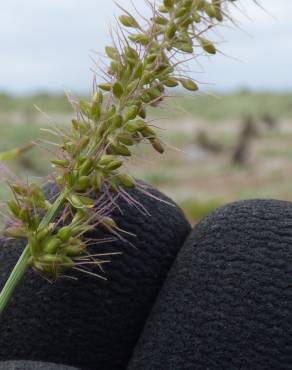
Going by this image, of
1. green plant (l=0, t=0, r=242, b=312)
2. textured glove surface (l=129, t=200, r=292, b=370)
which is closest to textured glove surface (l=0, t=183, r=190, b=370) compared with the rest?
textured glove surface (l=129, t=200, r=292, b=370)

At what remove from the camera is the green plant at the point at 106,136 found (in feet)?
3.45

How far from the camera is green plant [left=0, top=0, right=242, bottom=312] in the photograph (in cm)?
105

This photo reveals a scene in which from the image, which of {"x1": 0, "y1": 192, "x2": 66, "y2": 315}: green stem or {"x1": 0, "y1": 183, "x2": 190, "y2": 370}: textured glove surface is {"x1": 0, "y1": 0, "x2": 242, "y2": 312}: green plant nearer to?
{"x1": 0, "y1": 192, "x2": 66, "y2": 315}: green stem

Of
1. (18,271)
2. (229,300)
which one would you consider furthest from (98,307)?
(18,271)

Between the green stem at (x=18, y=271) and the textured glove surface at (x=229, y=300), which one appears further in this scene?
the textured glove surface at (x=229, y=300)

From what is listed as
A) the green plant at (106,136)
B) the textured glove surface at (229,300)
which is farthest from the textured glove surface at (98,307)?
the green plant at (106,136)

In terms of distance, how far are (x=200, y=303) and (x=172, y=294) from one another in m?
0.07

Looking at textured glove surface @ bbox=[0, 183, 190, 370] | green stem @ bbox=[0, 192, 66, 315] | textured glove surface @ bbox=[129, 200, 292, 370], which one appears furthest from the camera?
textured glove surface @ bbox=[0, 183, 190, 370]

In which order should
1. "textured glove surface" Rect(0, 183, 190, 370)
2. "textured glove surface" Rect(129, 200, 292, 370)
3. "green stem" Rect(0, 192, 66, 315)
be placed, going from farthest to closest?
"textured glove surface" Rect(0, 183, 190, 370), "textured glove surface" Rect(129, 200, 292, 370), "green stem" Rect(0, 192, 66, 315)

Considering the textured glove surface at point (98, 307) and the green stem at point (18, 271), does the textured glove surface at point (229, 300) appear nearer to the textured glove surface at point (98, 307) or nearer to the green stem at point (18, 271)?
the textured glove surface at point (98, 307)

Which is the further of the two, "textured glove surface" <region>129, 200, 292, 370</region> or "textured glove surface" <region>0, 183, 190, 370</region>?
"textured glove surface" <region>0, 183, 190, 370</region>

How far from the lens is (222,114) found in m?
32.2

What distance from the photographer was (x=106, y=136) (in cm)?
106

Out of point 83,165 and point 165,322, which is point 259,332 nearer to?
point 165,322
